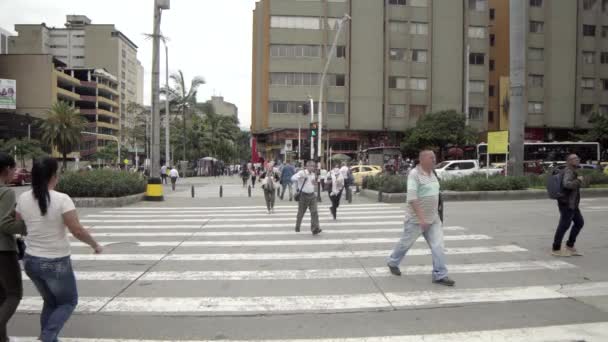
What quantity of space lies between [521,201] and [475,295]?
1271 centimetres

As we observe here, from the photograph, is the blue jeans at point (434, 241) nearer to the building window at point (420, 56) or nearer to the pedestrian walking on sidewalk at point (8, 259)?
the pedestrian walking on sidewalk at point (8, 259)

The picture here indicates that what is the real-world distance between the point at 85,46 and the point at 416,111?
3189 inches

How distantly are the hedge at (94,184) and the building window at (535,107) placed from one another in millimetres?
49855

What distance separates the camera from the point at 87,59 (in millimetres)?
106438

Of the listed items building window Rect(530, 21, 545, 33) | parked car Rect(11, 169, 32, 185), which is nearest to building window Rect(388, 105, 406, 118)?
building window Rect(530, 21, 545, 33)

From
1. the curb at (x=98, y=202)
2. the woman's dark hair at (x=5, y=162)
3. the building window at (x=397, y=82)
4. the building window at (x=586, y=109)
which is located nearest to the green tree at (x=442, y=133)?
the building window at (x=397, y=82)

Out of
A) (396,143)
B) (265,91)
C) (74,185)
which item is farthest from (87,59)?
(74,185)

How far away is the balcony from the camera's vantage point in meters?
78.2

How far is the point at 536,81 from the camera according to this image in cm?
5612

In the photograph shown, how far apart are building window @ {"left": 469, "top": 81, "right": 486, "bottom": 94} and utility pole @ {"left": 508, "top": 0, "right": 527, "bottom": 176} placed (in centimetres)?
3640

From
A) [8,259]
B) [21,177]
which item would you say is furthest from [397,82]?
[8,259]

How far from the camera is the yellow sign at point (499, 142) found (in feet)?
69.8

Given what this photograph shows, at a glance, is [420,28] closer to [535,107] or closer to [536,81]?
[536,81]

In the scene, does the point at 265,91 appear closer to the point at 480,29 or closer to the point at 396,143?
the point at 396,143
